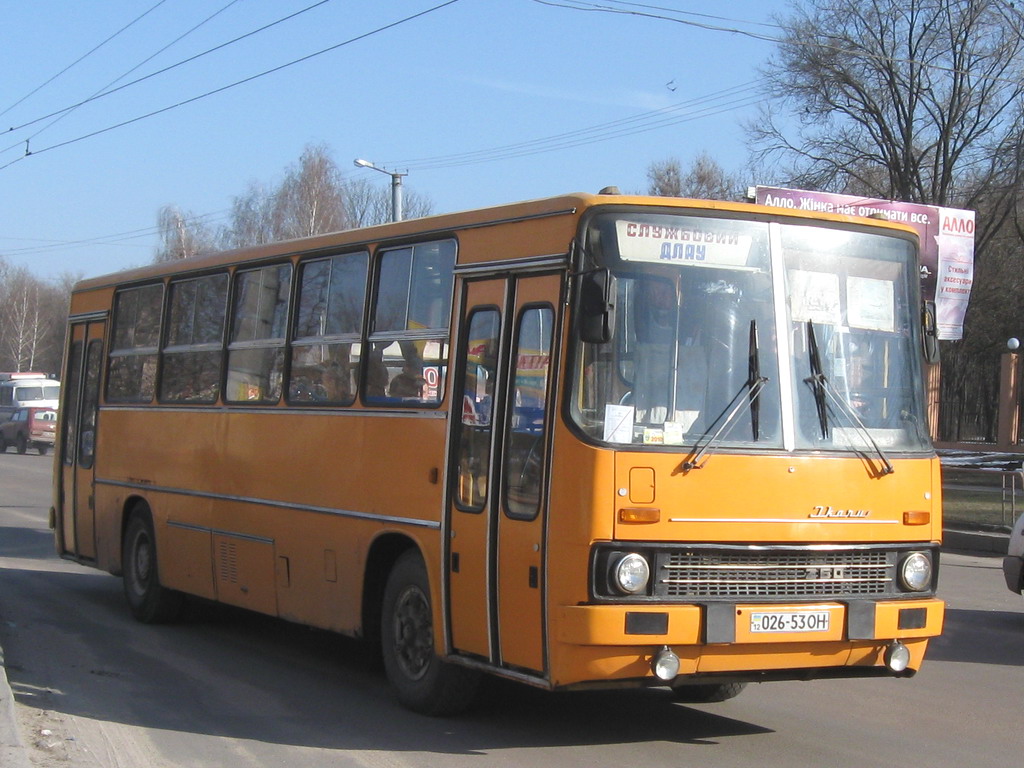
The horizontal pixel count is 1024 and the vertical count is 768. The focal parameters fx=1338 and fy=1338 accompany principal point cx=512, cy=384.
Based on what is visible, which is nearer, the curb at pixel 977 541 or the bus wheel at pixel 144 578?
the bus wheel at pixel 144 578

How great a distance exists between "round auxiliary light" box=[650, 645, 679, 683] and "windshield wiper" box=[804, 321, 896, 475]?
1386 millimetres

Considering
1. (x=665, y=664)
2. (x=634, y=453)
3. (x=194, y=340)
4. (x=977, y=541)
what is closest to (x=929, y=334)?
(x=634, y=453)

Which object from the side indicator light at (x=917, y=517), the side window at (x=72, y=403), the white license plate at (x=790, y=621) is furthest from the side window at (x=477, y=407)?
the side window at (x=72, y=403)

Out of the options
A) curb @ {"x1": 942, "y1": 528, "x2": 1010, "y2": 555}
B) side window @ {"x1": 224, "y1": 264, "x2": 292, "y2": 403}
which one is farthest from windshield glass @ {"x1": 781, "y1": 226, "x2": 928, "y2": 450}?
curb @ {"x1": 942, "y1": 528, "x2": 1010, "y2": 555}

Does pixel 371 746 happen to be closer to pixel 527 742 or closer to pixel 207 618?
pixel 527 742

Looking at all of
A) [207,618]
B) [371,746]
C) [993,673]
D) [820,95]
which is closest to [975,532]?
[993,673]

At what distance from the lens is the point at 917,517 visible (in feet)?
22.9

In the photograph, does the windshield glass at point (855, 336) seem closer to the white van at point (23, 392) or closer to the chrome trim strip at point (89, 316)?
the chrome trim strip at point (89, 316)

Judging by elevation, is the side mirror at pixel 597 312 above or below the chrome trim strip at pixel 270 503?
above

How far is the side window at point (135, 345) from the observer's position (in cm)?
1202

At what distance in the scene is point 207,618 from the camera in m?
12.2

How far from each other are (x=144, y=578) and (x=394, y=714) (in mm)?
4830

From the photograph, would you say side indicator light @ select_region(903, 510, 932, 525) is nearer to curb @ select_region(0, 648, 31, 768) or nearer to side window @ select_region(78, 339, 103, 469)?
curb @ select_region(0, 648, 31, 768)

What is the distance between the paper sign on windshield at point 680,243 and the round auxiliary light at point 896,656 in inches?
82.6
